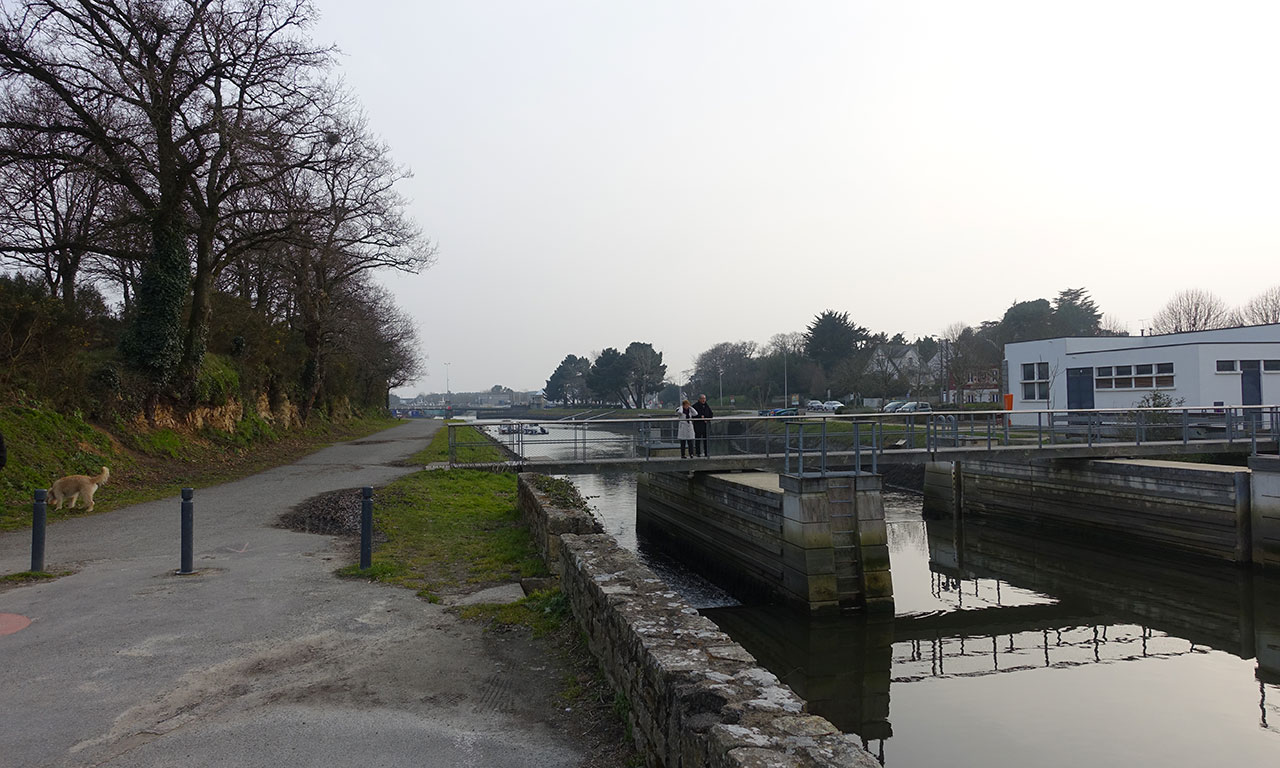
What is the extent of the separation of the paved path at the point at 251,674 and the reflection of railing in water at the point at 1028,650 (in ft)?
23.6

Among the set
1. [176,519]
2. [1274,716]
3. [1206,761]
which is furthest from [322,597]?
[1274,716]

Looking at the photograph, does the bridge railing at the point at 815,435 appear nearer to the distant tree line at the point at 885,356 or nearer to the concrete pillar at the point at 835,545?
the concrete pillar at the point at 835,545

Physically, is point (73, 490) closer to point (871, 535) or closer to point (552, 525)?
point (552, 525)

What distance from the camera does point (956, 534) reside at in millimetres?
22703

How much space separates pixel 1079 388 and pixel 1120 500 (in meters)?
24.2

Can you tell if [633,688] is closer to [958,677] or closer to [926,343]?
[958,677]

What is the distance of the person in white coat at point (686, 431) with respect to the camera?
17.8m

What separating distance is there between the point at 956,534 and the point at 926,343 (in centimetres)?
7352

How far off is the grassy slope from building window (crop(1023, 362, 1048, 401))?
39849 millimetres

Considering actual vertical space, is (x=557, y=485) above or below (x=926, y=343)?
below

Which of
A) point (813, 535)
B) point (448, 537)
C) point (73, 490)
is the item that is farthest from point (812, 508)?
point (73, 490)

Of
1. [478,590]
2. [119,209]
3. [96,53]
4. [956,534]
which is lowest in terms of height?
[956,534]

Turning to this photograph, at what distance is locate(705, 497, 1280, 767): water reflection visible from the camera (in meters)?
8.69

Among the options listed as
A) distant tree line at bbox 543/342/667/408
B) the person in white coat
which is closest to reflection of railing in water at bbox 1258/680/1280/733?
the person in white coat
